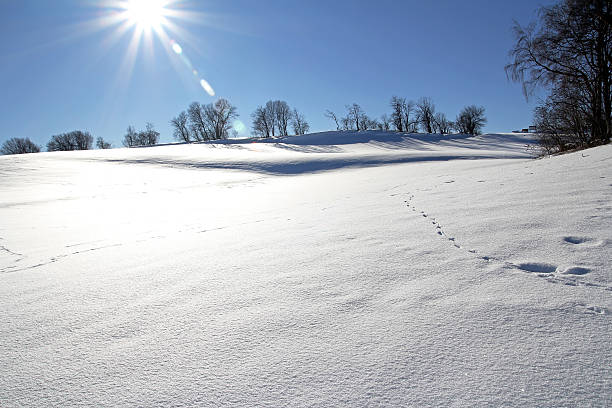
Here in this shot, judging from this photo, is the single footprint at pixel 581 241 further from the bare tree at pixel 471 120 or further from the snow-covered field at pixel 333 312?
the bare tree at pixel 471 120

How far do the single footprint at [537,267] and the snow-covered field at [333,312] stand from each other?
0.05ft

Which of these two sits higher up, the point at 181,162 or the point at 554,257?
the point at 181,162

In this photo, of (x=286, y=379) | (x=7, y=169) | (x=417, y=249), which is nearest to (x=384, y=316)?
(x=286, y=379)

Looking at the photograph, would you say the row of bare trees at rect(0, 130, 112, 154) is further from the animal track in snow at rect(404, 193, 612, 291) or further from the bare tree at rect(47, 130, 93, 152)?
the animal track in snow at rect(404, 193, 612, 291)

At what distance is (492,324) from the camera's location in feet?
3.63

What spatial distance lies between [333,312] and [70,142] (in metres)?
A: 78.2

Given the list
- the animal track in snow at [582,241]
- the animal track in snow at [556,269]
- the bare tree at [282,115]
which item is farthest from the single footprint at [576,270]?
the bare tree at [282,115]

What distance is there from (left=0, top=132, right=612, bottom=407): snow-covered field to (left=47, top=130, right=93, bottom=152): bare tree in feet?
242

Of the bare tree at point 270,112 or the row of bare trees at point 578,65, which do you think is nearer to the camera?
the row of bare trees at point 578,65

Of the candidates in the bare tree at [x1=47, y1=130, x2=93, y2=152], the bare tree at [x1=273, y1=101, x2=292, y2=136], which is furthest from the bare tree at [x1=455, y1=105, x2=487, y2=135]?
the bare tree at [x1=47, y1=130, x2=93, y2=152]

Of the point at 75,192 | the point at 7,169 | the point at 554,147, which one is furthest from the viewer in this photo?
the point at 7,169

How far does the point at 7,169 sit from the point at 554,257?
56.2 ft

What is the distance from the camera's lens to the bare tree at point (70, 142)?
5775 cm

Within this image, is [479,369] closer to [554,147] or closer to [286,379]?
[286,379]
